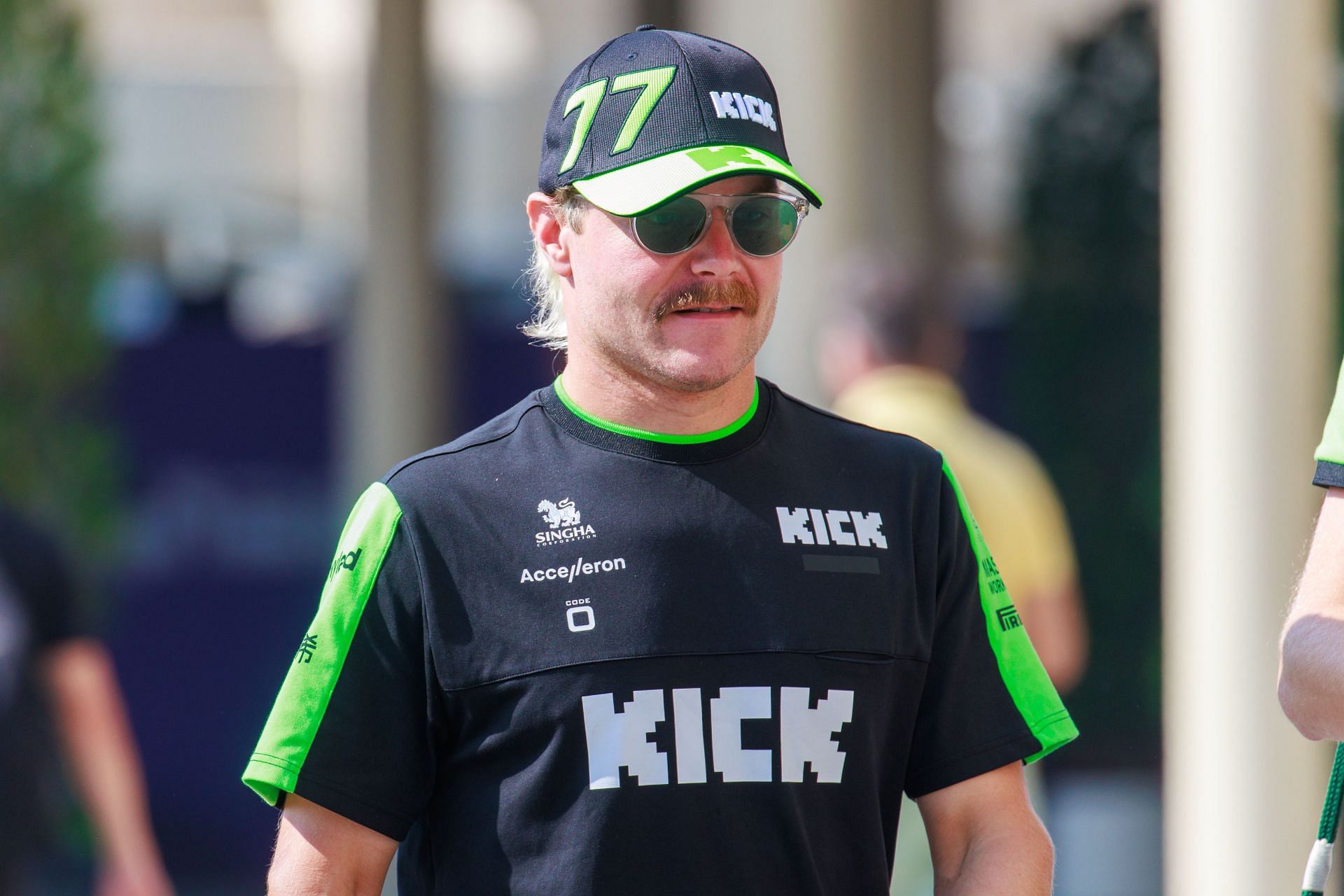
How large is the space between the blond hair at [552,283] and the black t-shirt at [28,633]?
206 cm

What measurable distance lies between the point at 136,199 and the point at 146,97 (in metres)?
3.21

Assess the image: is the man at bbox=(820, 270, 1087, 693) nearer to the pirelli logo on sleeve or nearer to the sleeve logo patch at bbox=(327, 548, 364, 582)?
the pirelli logo on sleeve

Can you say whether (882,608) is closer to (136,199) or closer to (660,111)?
(660,111)

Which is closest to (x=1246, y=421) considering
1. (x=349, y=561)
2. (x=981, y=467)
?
(x=981, y=467)

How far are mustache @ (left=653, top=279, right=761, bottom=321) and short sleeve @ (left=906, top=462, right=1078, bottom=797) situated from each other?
38 centimetres

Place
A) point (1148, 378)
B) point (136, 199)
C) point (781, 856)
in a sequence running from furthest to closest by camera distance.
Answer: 1. point (136, 199)
2. point (1148, 378)
3. point (781, 856)

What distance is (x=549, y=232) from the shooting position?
2.35m

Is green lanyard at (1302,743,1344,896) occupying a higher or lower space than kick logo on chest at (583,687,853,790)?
lower

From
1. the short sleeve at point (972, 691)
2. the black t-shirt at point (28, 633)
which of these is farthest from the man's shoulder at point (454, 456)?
the black t-shirt at point (28, 633)

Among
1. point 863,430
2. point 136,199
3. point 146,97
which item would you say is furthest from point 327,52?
point 863,430

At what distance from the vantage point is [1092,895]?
6848 millimetres

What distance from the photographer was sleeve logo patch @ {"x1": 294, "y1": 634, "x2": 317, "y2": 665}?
215 cm

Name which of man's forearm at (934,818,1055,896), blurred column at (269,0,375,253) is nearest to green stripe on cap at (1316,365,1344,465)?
man's forearm at (934,818,1055,896)

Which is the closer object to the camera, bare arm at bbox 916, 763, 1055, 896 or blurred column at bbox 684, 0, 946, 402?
bare arm at bbox 916, 763, 1055, 896
